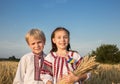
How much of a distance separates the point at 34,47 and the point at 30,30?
0.26m

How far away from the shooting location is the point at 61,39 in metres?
4.11

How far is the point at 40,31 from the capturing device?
4535 mm

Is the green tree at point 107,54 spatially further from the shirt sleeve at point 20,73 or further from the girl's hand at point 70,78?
the girl's hand at point 70,78

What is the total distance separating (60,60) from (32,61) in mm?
627

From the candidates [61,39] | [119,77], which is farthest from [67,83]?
[119,77]

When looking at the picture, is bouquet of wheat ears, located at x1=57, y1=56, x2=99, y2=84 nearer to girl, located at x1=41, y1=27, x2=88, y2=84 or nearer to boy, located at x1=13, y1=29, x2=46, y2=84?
girl, located at x1=41, y1=27, x2=88, y2=84

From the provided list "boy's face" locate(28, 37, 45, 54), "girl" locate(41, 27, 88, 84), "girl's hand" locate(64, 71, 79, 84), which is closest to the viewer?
"girl's hand" locate(64, 71, 79, 84)

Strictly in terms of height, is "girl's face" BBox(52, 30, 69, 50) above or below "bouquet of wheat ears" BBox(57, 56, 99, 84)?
above

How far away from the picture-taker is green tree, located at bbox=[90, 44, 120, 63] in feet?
107

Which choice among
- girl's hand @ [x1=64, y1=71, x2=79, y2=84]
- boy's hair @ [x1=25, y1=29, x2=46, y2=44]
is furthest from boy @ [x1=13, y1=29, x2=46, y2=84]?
girl's hand @ [x1=64, y1=71, x2=79, y2=84]

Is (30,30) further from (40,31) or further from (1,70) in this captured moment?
(1,70)

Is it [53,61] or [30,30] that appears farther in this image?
[30,30]

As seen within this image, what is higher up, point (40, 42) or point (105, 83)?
point (40, 42)

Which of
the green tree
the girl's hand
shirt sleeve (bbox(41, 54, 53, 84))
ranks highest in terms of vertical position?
the green tree
